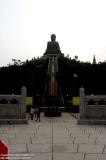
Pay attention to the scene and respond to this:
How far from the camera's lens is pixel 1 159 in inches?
293

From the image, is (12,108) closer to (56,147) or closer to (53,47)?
(56,147)

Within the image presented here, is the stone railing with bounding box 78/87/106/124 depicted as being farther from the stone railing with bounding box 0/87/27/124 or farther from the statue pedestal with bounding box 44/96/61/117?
the statue pedestal with bounding box 44/96/61/117

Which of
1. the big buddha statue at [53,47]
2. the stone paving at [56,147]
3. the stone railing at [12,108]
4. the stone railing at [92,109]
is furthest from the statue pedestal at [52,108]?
the big buddha statue at [53,47]

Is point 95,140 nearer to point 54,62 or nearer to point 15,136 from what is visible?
point 15,136

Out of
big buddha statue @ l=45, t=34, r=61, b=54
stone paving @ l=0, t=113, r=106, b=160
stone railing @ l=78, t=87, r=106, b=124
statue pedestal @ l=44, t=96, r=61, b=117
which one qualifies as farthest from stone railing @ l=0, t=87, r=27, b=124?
big buddha statue @ l=45, t=34, r=61, b=54

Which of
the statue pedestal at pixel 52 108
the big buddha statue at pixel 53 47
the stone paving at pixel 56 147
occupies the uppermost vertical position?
the big buddha statue at pixel 53 47

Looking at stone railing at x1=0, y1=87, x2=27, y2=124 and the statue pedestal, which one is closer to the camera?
stone railing at x1=0, y1=87, x2=27, y2=124

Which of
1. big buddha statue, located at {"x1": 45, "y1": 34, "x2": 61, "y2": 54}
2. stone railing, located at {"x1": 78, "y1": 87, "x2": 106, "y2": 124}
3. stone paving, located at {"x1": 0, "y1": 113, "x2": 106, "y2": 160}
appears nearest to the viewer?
stone paving, located at {"x1": 0, "y1": 113, "x2": 106, "y2": 160}

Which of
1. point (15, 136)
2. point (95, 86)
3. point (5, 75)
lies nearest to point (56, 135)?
point (15, 136)

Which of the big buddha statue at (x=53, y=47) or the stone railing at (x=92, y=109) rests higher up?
the big buddha statue at (x=53, y=47)

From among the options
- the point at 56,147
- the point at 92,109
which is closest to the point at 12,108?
the point at 92,109

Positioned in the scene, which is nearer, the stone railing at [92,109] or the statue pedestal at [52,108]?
the stone railing at [92,109]

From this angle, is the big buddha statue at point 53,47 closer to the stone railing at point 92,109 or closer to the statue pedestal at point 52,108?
the statue pedestal at point 52,108

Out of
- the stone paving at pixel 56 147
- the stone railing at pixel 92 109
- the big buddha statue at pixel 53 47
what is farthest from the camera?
the big buddha statue at pixel 53 47
